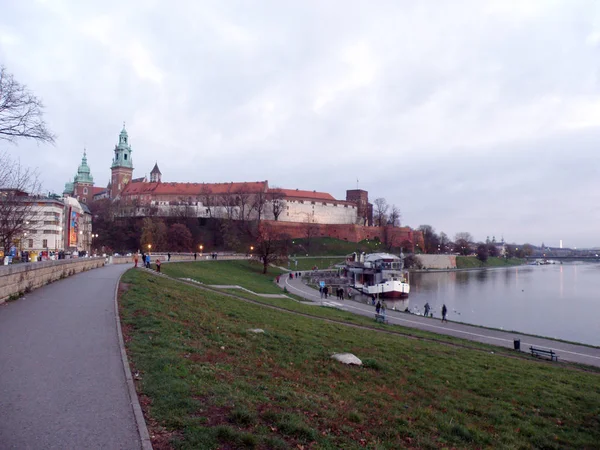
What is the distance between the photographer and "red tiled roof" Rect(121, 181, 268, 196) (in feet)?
387

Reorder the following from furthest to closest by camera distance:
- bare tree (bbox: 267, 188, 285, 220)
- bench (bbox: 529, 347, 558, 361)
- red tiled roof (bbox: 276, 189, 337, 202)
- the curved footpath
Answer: red tiled roof (bbox: 276, 189, 337, 202) → bare tree (bbox: 267, 188, 285, 220) → the curved footpath → bench (bbox: 529, 347, 558, 361)

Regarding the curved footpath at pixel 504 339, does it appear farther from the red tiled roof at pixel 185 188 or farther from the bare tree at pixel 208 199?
the red tiled roof at pixel 185 188

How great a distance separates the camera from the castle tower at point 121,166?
124312 millimetres

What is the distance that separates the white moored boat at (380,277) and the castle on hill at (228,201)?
131 ft

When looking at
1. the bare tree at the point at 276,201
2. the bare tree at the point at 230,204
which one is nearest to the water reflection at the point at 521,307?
the bare tree at the point at 276,201

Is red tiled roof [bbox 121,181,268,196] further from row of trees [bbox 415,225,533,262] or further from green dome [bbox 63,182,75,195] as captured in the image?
row of trees [bbox 415,225,533,262]

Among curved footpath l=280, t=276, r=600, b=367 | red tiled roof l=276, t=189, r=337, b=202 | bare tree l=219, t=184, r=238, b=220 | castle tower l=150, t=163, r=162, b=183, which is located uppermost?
castle tower l=150, t=163, r=162, b=183

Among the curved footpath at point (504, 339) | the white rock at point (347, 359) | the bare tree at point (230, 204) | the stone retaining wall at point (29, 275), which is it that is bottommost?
the curved footpath at point (504, 339)

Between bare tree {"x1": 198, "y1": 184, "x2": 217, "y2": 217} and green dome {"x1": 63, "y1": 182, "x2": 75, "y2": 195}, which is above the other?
green dome {"x1": 63, "y1": 182, "x2": 75, "y2": 195}

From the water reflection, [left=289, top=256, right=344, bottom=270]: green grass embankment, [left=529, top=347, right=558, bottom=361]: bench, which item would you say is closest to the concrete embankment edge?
[left=529, top=347, right=558, bottom=361]: bench

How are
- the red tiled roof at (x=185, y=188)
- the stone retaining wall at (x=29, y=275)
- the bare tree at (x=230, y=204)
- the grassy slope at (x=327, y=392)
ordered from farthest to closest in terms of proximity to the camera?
1. the red tiled roof at (x=185, y=188)
2. the bare tree at (x=230, y=204)
3. the stone retaining wall at (x=29, y=275)
4. the grassy slope at (x=327, y=392)

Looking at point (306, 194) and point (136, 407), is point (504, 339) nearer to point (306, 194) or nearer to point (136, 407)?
point (136, 407)

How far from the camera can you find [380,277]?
55.9 m

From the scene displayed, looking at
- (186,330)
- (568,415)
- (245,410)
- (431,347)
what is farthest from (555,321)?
(245,410)
